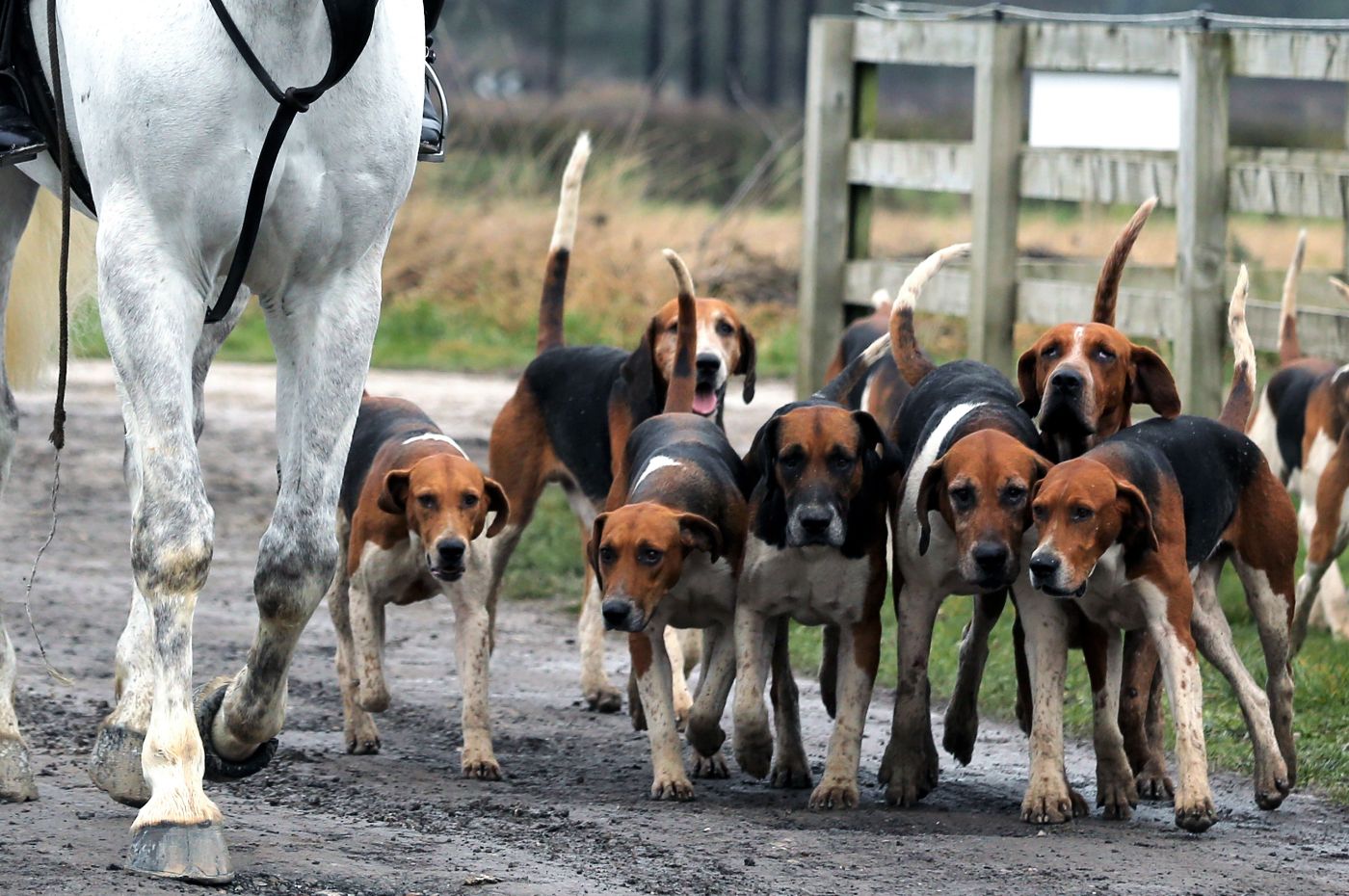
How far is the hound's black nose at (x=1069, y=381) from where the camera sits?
627 centimetres

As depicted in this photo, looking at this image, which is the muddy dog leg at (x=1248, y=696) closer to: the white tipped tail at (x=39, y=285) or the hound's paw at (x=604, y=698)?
the hound's paw at (x=604, y=698)

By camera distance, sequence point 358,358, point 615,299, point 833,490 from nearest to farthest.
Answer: point 358,358 < point 833,490 < point 615,299

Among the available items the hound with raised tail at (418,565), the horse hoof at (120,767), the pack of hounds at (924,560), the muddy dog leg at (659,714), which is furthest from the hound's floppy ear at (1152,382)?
the horse hoof at (120,767)

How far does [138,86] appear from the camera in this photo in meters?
4.74

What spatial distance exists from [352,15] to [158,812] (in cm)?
180

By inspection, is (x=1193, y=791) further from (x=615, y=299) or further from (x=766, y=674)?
(x=615, y=299)

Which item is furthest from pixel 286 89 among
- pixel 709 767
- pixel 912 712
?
pixel 709 767

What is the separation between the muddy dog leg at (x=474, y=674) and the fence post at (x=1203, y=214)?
4459 mm

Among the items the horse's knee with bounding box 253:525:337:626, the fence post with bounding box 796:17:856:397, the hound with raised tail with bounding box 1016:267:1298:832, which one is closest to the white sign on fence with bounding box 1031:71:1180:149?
the fence post with bounding box 796:17:856:397

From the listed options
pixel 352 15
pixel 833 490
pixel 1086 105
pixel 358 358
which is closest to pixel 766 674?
pixel 833 490

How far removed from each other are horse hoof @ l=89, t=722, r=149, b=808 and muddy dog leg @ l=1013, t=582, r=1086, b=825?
2.39 metres

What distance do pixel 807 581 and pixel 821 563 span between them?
0.24ft

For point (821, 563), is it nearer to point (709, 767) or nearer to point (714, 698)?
point (714, 698)

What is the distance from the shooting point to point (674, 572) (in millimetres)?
6184
